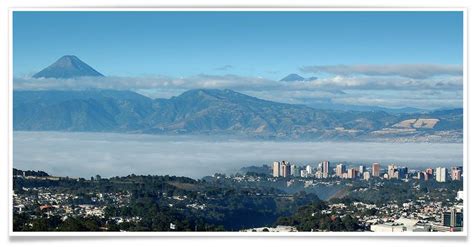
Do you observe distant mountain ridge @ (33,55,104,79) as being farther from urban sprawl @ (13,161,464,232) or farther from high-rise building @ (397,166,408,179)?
high-rise building @ (397,166,408,179)

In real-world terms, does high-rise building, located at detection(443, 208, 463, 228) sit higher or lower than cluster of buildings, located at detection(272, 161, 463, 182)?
lower

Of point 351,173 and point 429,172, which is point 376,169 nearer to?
point 351,173

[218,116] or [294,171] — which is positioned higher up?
[218,116]

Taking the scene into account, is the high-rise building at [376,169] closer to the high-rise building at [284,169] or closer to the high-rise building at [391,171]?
the high-rise building at [391,171]

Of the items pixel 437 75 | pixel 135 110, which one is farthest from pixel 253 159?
pixel 437 75

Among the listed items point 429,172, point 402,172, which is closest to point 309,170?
point 402,172

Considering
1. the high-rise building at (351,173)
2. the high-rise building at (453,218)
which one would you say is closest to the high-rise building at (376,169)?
the high-rise building at (351,173)

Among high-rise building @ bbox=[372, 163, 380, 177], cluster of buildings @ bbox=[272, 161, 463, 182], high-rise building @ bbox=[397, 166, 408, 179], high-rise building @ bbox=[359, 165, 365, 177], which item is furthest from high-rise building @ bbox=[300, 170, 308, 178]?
high-rise building @ bbox=[397, 166, 408, 179]
